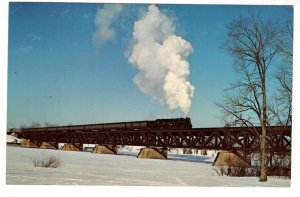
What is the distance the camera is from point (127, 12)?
8.93 metres

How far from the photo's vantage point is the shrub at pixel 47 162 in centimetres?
905

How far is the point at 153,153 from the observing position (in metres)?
9.38

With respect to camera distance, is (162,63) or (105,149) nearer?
(162,63)

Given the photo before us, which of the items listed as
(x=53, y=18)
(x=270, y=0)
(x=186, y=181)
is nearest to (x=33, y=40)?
(x=53, y=18)

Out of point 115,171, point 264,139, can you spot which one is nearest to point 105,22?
point 115,171

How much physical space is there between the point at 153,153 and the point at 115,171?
829 mm

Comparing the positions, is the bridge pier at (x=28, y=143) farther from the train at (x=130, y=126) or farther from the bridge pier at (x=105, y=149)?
the bridge pier at (x=105, y=149)

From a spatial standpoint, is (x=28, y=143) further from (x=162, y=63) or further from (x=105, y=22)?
(x=162, y=63)

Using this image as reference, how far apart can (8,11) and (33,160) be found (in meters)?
2.69

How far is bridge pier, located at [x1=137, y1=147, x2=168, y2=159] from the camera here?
30.6ft

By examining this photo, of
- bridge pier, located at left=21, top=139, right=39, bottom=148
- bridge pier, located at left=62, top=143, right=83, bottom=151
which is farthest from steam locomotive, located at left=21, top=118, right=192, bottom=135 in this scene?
bridge pier, located at left=62, top=143, right=83, bottom=151

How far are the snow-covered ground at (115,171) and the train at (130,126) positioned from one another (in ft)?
1.39

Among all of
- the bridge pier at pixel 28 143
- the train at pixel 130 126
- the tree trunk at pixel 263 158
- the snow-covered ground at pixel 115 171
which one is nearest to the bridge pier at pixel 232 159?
the snow-covered ground at pixel 115 171

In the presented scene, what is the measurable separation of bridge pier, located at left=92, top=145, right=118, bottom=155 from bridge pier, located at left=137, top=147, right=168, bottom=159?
1.61ft
